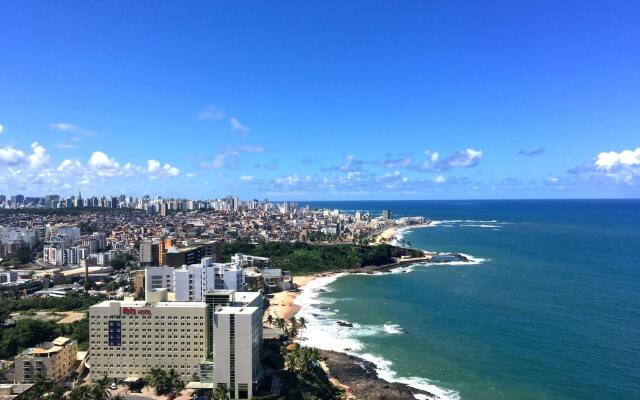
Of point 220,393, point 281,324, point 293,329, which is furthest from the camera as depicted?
point 281,324

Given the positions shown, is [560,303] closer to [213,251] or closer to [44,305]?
[213,251]

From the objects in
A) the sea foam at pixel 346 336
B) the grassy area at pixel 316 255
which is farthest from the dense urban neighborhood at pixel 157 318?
the sea foam at pixel 346 336

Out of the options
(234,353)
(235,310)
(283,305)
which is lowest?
(283,305)

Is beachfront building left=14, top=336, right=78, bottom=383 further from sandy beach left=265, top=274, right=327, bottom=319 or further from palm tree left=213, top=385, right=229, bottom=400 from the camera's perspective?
sandy beach left=265, top=274, right=327, bottom=319

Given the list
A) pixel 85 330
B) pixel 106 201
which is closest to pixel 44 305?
pixel 85 330

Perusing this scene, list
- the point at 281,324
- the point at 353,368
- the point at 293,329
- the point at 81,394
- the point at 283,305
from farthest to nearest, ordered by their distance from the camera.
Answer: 1. the point at 283,305
2. the point at 281,324
3. the point at 293,329
4. the point at 353,368
5. the point at 81,394

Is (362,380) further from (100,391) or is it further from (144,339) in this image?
(100,391)

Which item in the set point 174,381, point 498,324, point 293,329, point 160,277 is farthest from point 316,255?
point 174,381
